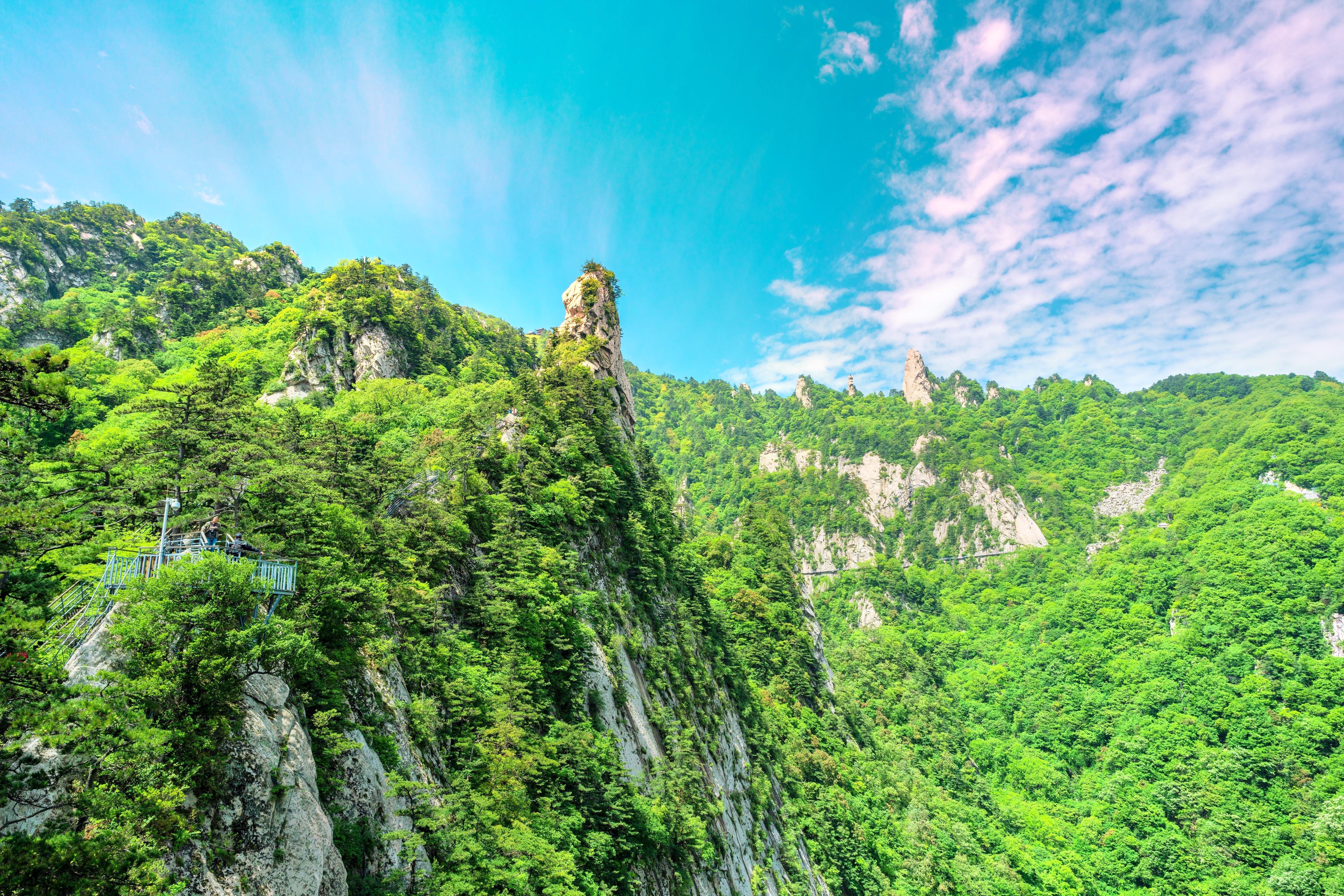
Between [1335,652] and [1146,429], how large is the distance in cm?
11166

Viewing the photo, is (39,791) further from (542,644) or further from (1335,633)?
(1335,633)

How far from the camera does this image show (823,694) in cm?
5834

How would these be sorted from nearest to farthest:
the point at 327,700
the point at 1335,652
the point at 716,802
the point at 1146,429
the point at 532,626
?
1. the point at 327,700
2. the point at 532,626
3. the point at 716,802
4. the point at 1335,652
5. the point at 1146,429

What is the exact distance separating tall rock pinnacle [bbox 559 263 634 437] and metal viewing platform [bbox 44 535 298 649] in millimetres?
34904

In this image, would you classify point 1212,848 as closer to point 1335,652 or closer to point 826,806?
point 1335,652

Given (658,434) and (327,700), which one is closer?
(327,700)

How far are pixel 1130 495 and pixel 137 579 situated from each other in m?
177

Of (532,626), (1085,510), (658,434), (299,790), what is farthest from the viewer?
(658,434)

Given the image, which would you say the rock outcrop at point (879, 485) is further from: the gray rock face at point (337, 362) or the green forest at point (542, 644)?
the gray rock face at point (337, 362)

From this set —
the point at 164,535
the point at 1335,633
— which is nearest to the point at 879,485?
the point at 1335,633

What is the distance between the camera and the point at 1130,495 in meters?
136

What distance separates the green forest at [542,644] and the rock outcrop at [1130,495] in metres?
7.64

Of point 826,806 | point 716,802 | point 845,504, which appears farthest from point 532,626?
point 845,504

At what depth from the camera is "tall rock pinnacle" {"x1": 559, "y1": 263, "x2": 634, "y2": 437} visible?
157 feet
